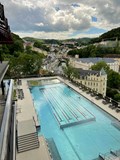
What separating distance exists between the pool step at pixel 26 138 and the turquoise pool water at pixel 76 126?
1.29 metres

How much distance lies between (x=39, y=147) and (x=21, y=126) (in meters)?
1.74

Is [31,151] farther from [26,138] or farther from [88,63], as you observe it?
[88,63]

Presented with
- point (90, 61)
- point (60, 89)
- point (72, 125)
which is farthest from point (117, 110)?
point (90, 61)

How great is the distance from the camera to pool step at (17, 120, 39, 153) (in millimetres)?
7484

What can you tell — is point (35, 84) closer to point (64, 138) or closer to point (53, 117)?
point (53, 117)

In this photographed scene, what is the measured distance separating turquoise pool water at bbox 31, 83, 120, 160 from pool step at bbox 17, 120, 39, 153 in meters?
1.29

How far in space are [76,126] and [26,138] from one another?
390cm

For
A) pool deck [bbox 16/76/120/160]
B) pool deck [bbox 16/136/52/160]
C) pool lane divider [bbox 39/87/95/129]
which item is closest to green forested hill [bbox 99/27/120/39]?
Answer: pool deck [bbox 16/76/120/160]

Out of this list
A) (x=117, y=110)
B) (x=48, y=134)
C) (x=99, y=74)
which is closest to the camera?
(x=48, y=134)

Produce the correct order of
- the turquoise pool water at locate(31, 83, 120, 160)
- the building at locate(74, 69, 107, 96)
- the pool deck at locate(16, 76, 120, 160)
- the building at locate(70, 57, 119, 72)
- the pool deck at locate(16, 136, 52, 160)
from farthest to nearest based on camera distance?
1. the building at locate(70, 57, 119, 72)
2. the building at locate(74, 69, 107, 96)
3. the turquoise pool water at locate(31, 83, 120, 160)
4. the pool deck at locate(16, 76, 120, 160)
5. the pool deck at locate(16, 136, 52, 160)

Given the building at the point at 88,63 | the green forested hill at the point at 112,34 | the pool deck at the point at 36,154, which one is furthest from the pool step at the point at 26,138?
the green forested hill at the point at 112,34

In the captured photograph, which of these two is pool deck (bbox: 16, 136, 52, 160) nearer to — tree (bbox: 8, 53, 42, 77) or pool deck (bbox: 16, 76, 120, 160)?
pool deck (bbox: 16, 76, 120, 160)

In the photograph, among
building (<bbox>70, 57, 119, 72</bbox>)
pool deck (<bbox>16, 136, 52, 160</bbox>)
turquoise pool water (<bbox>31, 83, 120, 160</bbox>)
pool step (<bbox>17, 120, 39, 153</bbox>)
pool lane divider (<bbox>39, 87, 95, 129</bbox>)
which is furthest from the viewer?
building (<bbox>70, 57, 119, 72</bbox>)

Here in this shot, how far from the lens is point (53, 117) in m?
12.0
